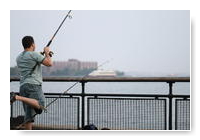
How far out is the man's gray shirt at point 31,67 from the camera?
3.67 m

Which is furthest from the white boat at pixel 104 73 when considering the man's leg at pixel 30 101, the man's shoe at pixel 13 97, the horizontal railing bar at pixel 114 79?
the man's shoe at pixel 13 97

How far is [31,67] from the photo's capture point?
369 cm

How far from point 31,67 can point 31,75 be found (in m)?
0.07

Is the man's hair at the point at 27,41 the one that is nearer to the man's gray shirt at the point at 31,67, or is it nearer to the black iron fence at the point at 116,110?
the man's gray shirt at the point at 31,67

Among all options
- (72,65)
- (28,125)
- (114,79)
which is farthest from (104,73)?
(28,125)

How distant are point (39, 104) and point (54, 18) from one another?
93 centimetres

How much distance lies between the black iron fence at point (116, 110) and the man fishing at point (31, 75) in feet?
1.09

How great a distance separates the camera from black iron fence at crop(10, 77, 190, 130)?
3.97 metres

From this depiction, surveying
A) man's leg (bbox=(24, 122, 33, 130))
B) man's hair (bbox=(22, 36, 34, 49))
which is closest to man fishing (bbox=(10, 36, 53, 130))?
man's hair (bbox=(22, 36, 34, 49))

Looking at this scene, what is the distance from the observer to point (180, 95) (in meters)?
3.94

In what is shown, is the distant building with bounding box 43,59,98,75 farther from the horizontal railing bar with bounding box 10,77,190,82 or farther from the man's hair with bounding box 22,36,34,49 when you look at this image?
the man's hair with bounding box 22,36,34,49

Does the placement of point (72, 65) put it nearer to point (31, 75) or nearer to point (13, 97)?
point (31, 75)
